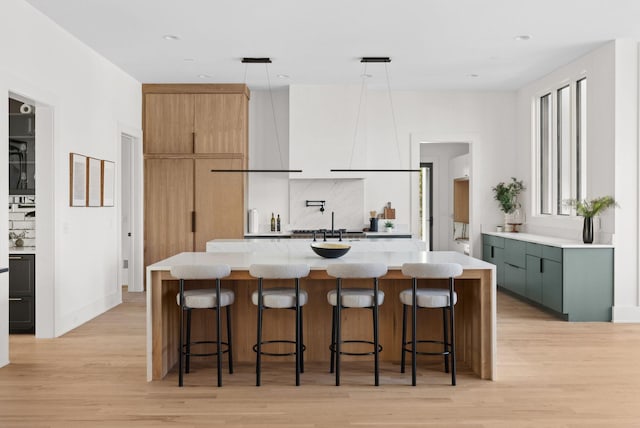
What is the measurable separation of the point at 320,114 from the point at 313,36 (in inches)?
88.8

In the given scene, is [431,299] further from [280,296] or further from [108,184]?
[108,184]

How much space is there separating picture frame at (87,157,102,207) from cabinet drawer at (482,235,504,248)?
5.15m

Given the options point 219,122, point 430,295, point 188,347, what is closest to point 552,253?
point 430,295

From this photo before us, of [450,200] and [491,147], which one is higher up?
[491,147]

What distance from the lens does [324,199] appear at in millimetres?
8664

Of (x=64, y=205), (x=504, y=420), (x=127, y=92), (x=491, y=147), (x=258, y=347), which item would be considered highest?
(x=127, y=92)

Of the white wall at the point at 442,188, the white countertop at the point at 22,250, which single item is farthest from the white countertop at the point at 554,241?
the white countertop at the point at 22,250

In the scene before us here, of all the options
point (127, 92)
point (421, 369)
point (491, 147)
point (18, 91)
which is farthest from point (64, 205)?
point (491, 147)

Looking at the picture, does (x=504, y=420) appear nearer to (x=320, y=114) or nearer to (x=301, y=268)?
(x=301, y=268)

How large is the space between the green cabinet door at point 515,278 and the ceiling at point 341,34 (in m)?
2.50

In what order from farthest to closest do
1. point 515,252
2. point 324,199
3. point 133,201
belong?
point 324,199, point 133,201, point 515,252

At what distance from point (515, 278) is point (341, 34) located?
3.87 m

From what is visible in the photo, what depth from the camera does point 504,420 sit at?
11.4 feet

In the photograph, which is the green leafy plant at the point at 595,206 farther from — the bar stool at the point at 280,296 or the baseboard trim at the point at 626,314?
the bar stool at the point at 280,296
